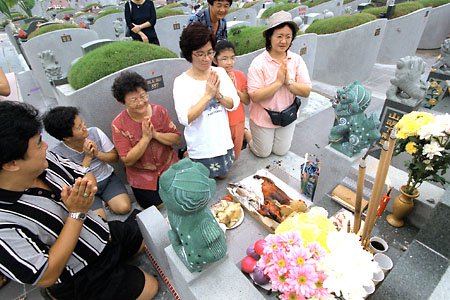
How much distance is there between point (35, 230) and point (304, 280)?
1473 mm

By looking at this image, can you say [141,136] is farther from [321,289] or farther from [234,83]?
[321,289]

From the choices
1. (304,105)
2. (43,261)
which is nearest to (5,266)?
(43,261)

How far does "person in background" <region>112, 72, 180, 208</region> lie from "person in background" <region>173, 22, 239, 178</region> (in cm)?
27

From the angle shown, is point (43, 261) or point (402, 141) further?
point (402, 141)

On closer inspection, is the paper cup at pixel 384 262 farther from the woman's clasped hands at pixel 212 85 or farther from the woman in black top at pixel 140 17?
the woman in black top at pixel 140 17

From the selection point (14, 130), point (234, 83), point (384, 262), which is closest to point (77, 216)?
point (14, 130)

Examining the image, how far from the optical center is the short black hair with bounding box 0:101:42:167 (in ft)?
4.27

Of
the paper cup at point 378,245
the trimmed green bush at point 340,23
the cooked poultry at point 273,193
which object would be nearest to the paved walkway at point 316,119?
the cooked poultry at point 273,193

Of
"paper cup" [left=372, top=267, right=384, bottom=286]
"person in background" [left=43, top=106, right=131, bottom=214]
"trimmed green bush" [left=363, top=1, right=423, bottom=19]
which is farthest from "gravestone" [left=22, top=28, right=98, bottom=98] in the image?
"trimmed green bush" [left=363, top=1, right=423, bottom=19]

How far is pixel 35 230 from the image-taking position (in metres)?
1.50

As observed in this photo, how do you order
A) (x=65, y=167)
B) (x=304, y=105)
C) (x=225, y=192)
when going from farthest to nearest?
(x=304, y=105)
(x=225, y=192)
(x=65, y=167)

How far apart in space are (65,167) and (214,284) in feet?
4.56

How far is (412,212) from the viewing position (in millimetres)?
2246

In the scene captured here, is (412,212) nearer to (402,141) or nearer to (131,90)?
(402,141)
